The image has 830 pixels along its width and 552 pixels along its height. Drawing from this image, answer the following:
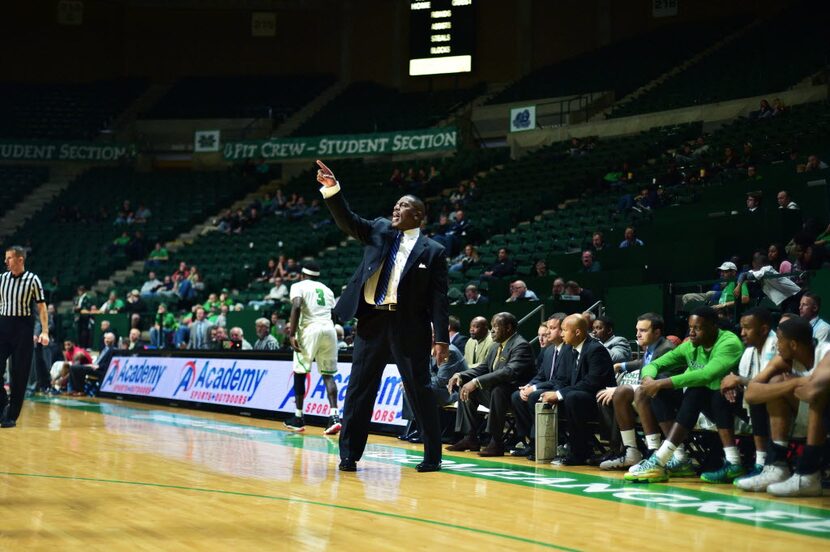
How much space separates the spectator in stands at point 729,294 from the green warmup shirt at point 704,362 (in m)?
1.68

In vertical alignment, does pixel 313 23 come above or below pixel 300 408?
above

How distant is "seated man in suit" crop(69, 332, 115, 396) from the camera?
18234mm

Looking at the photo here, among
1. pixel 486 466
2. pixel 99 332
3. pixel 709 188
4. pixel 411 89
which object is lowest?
pixel 486 466

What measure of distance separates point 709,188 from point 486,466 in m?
9.68

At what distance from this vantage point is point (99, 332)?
20.7 meters

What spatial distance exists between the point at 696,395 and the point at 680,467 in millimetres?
533

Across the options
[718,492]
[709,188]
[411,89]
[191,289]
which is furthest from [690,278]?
[411,89]

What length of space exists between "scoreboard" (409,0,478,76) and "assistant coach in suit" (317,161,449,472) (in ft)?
79.1

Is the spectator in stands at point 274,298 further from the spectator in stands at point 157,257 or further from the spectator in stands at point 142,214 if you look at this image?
the spectator in stands at point 142,214

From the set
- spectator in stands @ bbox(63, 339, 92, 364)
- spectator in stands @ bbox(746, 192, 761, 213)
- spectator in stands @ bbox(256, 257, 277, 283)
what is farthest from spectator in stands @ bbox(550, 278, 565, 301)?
spectator in stands @ bbox(63, 339, 92, 364)

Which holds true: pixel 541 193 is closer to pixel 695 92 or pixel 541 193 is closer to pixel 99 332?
pixel 695 92

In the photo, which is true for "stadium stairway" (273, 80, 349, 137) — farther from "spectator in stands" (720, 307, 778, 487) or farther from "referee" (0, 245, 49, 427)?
"spectator in stands" (720, 307, 778, 487)

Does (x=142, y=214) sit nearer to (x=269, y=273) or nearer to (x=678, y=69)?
(x=269, y=273)

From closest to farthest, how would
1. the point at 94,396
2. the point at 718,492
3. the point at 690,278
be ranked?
the point at 718,492 → the point at 690,278 → the point at 94,396
